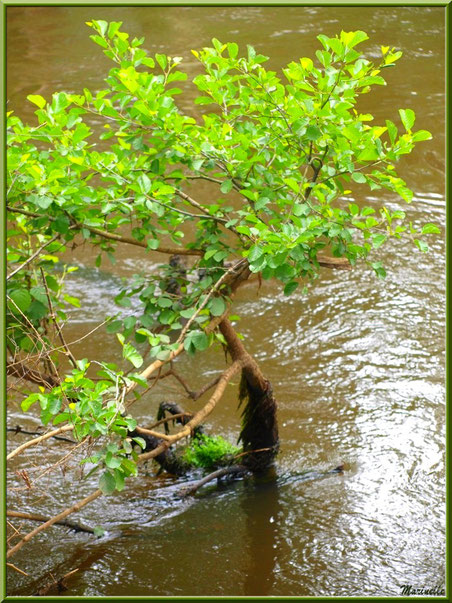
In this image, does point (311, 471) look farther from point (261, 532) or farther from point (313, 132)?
point (313, 132)

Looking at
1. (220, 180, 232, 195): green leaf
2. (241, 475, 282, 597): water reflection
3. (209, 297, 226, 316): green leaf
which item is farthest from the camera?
(241, 475, 282, 597): water reflection

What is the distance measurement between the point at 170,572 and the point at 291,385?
68.7 inches

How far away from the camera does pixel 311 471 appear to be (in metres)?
3.98

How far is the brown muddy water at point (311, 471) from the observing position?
329 centimetres

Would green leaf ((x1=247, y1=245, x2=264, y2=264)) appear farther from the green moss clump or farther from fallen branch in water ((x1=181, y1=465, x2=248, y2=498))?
the green moss clump

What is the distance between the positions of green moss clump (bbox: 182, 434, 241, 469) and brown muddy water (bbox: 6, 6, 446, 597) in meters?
0.14

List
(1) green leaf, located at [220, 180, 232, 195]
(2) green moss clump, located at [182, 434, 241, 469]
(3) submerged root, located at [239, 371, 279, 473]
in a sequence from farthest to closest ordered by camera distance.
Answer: (2) green moss clump, located at [182, 434, 241, 469] < (3) submerged root, located at [239, 371, 279, 473] < (1) green leaf, located at [220, 180, 232, 195]

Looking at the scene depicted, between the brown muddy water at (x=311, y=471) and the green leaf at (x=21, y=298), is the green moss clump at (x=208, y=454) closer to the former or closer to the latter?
the brown muddy water at (x=311, y=471)

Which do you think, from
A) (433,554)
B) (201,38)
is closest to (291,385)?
(433,554)

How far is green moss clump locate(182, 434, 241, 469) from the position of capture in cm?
403

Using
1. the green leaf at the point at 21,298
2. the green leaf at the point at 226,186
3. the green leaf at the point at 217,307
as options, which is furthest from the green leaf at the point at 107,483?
the green leaf at the point at 226,186

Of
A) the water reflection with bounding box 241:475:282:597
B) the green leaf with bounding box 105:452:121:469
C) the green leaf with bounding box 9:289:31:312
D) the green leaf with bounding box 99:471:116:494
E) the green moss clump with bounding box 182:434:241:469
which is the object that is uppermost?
the green leaf with bounding box 9:289:31:312

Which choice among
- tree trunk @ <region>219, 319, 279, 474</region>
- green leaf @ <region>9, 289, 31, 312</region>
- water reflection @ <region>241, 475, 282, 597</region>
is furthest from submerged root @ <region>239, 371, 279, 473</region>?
green leaf @ <region>9, 289, 31, 312</region>

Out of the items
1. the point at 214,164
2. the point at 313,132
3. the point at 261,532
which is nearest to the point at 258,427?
the point at 261,532
